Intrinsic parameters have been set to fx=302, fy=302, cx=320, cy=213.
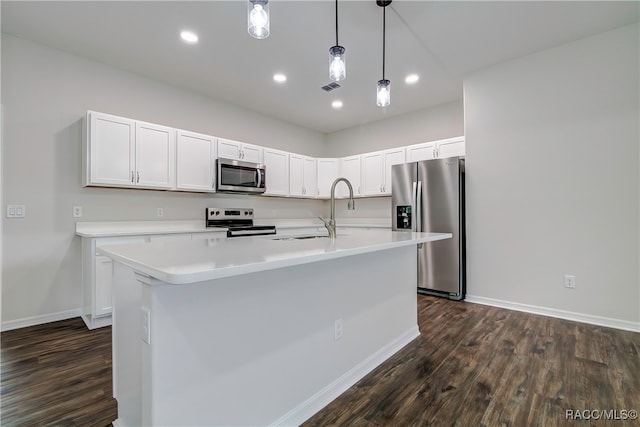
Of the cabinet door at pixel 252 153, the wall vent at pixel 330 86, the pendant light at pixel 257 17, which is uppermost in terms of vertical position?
the wall vent at pixel 330 86

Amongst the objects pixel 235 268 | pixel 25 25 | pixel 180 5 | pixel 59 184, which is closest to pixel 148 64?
pixel 25 25

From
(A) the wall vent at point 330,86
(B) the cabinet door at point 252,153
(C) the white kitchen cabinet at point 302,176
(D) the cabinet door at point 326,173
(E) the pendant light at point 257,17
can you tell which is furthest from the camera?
(D) the cabinet door at point 326,173

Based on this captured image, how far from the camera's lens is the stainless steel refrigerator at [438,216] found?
12.1 ft

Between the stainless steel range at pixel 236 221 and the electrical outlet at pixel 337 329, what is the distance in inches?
94.6

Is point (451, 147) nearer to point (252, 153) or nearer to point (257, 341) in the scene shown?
point (252, 153)

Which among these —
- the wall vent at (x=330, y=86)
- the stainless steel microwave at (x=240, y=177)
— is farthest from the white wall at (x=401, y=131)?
the stainless steel microwave at (x=240, y=177)

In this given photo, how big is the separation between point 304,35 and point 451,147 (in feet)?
8.23

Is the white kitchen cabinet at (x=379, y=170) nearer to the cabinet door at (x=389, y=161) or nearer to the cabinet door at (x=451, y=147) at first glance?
the cabinet door at (x=389, y=161)

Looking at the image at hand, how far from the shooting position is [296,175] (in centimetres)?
514

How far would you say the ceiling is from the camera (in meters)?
2.51

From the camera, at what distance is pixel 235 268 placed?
0.93 metres

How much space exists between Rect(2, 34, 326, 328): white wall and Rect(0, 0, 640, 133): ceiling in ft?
0.73

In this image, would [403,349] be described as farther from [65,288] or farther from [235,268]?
[65,288]

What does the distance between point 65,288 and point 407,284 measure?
3430 millimetres
